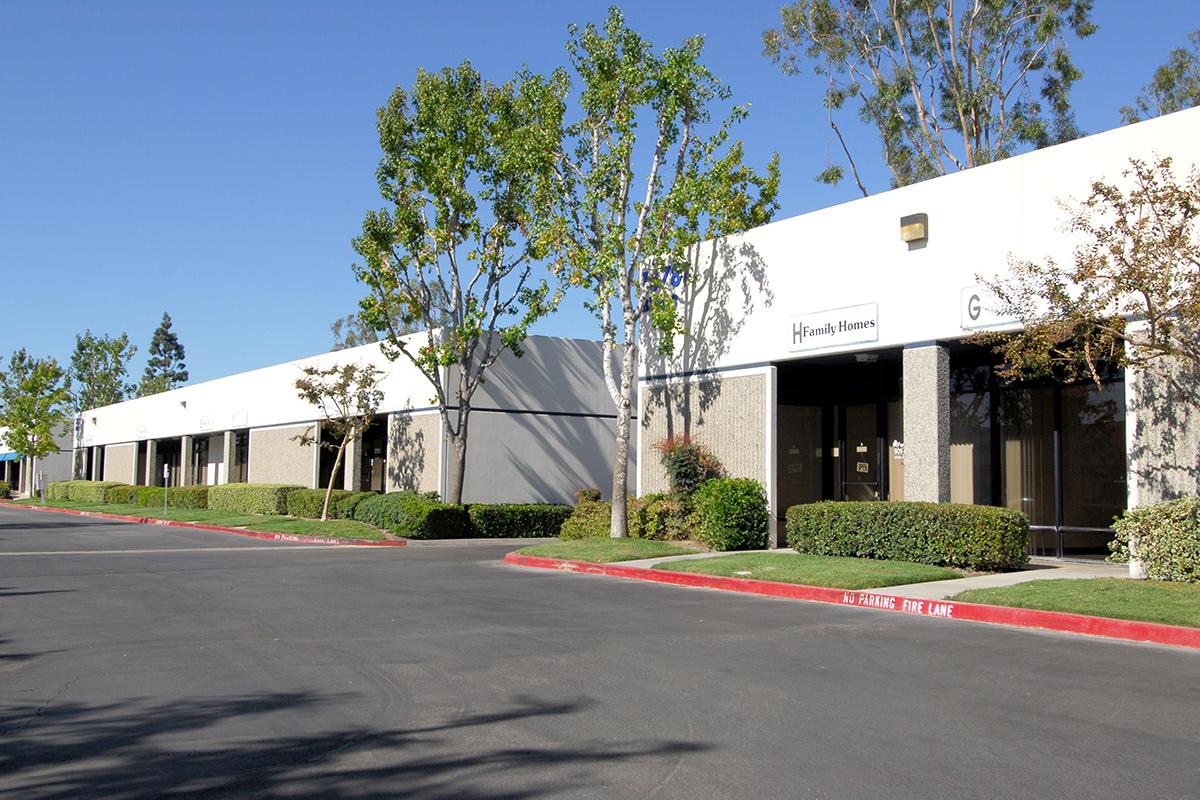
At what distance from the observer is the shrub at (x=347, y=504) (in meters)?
31.1

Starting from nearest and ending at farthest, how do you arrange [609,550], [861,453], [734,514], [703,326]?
[609,550] < [734,514] < [861,453] < [703,326]

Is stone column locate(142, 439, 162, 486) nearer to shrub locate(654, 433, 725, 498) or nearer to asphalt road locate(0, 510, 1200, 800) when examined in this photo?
shrub locate(654, 433, 725, 498)

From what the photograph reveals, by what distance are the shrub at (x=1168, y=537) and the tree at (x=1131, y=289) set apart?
4.80 ft

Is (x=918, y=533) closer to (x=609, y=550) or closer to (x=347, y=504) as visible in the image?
(x=609, y=550)

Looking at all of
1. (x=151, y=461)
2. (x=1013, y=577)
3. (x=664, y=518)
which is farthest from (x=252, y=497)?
(x=1013, y=577)

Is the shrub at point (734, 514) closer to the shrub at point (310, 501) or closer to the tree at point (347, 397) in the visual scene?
the tree at point (347, 397)

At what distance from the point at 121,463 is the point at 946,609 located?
5856cm

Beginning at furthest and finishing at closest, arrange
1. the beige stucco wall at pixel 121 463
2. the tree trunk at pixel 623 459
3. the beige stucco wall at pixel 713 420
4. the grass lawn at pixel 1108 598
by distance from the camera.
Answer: the beige stucco wall at pixel 121 463, the tree trunk at pixel 623 459, the beige stucco wall at pixel 713 420, the grass lawn at pixel 1108 598

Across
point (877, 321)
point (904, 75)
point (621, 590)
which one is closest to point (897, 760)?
point (621, 590)

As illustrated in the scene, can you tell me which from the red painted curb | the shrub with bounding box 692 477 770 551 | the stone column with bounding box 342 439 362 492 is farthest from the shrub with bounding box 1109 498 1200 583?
the stone column with bounding box 342 439 362 492

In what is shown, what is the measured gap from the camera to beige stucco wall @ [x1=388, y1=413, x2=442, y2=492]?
30.3 metres

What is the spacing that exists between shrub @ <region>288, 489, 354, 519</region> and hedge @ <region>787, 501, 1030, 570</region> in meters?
18.3

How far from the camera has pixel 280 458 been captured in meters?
40.2

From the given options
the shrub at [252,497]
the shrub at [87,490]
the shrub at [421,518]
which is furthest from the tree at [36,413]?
the shrub at [421,518]
